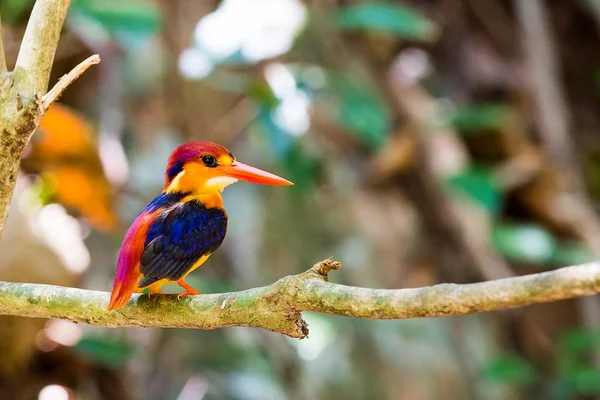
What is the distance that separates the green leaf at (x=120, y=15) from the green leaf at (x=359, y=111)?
26.7 inches

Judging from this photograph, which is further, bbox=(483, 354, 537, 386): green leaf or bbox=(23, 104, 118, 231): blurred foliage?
bbox=(483, 354, 537, 386): green leaf

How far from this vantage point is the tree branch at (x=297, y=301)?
2.21 ft

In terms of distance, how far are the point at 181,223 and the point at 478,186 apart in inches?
74.2

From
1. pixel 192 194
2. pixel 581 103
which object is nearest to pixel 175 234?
A: pixel 192 194

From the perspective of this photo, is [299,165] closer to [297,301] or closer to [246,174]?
[246,174]

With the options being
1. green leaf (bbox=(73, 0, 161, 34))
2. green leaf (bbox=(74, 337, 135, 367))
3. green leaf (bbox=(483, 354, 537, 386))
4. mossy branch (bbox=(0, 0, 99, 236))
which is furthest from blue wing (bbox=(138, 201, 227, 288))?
green leaf (bbox=(483, 354, 537, 386))

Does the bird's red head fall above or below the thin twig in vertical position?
below

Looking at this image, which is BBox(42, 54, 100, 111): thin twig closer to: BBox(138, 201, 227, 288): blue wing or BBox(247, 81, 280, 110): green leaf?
BBox(138, 201, 227, 288): blue wing

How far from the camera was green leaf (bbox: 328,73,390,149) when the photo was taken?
2598 mm

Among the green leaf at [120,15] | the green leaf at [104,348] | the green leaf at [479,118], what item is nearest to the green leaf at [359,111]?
the green leaf at [479,118]

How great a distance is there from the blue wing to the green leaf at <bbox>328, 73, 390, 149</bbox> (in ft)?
5.03

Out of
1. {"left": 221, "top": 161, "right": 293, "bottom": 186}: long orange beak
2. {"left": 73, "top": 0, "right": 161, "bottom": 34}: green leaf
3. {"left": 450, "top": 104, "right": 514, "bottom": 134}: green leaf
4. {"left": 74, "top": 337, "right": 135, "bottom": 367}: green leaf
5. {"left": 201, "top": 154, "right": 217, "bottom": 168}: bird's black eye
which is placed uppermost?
{"left": 450, "top": 104, "right": 514, "bottom": 134}: green leaf

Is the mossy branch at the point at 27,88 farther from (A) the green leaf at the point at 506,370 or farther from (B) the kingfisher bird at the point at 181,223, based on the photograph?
(A) the green leaf at the point at 506,370

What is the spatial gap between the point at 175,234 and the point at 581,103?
376 cm
